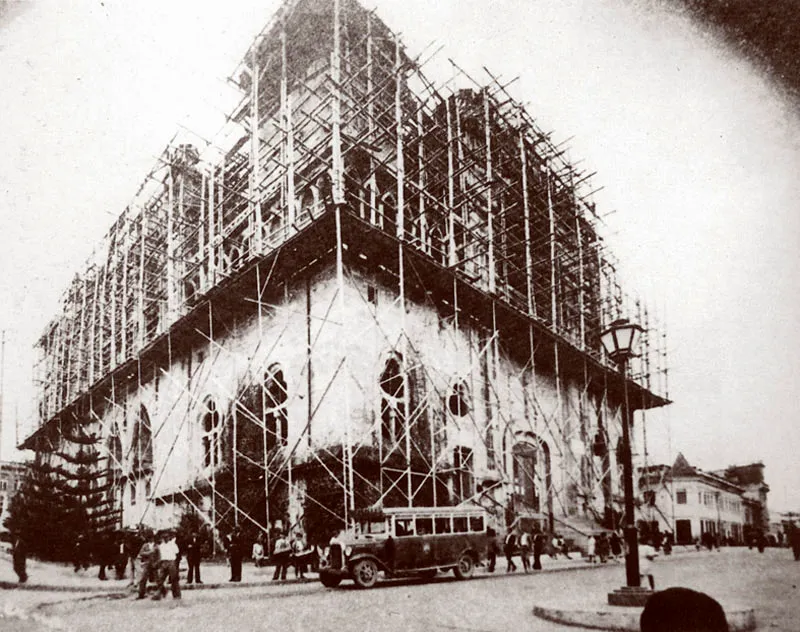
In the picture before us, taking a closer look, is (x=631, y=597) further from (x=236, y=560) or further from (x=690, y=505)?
(x=690, y=505)

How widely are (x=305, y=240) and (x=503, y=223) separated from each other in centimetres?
780

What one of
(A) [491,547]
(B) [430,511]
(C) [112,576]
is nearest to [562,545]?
(A) [491,547]

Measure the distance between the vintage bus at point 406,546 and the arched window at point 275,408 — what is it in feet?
15.8

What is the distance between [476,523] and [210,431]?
28.4 ft

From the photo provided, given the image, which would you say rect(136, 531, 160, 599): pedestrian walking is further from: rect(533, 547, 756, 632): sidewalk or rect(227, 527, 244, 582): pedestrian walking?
rect(533, 547, 756, 632): sidewalk

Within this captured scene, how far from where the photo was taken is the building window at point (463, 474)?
18047 millimetres

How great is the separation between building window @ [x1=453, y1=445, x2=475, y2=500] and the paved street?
18.5ft

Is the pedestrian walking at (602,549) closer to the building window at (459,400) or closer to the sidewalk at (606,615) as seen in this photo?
the building window at (459,400)

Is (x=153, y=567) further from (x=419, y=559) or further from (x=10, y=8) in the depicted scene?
(x=10, y=8)

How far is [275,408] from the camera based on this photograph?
1686 cm

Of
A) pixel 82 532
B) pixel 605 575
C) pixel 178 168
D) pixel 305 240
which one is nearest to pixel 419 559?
pixel 605 575

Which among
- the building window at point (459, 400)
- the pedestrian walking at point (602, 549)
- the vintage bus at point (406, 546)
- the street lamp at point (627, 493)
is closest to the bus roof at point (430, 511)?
the vintage bus at point (406, 546)

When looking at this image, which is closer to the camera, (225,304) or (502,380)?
(225,304)

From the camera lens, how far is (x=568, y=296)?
25.8 meters
